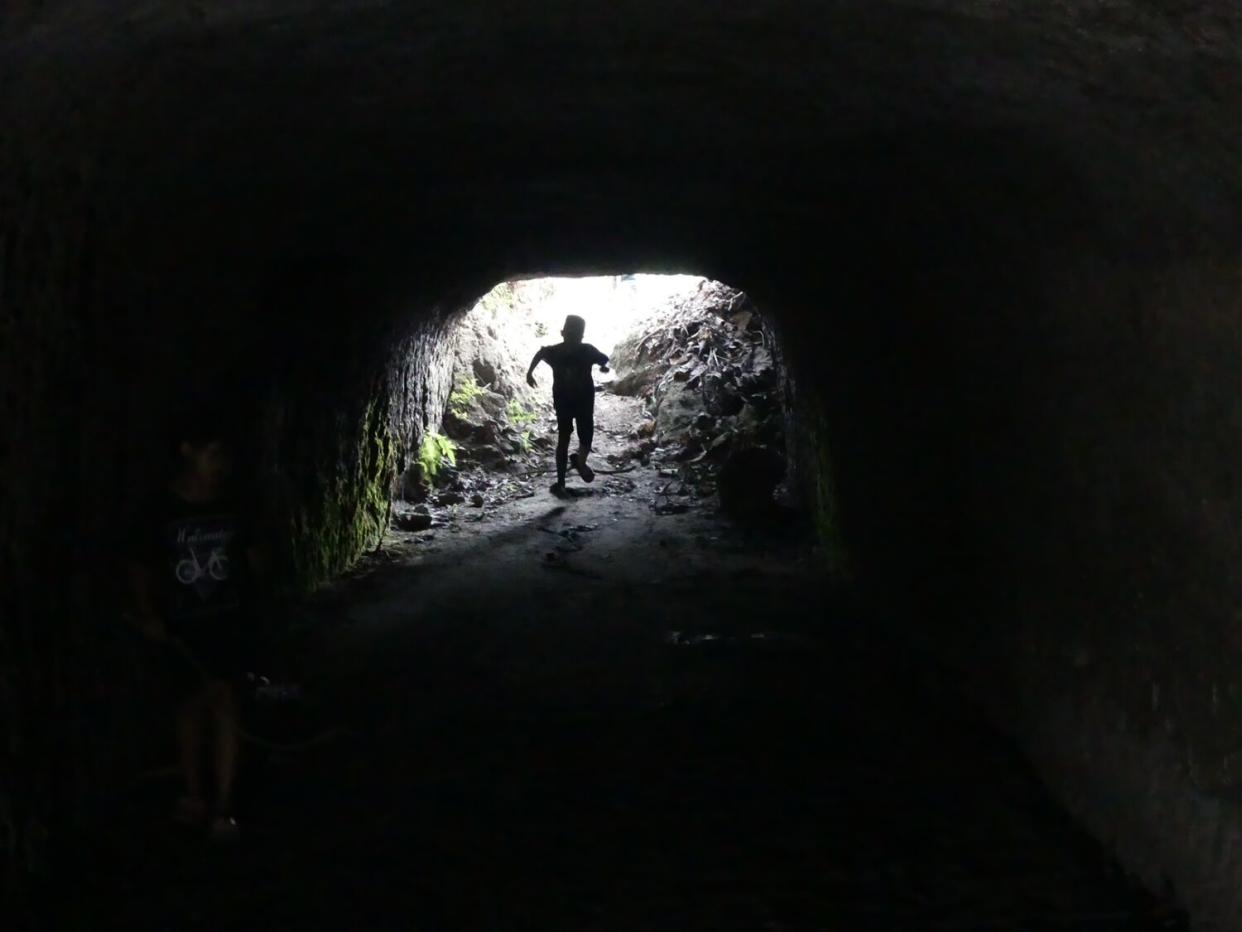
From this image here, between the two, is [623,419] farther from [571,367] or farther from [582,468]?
[571,367]

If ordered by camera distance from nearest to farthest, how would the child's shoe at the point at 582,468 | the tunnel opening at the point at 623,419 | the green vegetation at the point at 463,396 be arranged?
the tunnel opening at the point at 623,419 < the child's shoe at the point at 582,468 < the green vegetation at the point at 463,396

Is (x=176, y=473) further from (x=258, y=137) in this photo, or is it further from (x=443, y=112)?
(x=443, y=112)

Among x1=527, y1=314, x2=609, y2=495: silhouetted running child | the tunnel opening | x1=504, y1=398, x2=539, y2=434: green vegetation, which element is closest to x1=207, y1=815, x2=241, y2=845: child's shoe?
the tunnel opening

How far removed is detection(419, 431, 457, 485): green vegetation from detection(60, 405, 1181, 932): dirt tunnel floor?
18.5 feet

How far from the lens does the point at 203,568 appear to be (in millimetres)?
3863

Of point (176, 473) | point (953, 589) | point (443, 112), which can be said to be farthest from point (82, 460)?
point (953, 589)

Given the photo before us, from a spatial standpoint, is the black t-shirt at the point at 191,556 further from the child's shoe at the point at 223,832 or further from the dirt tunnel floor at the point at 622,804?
the dirt tunnel floor at the point at 622,804

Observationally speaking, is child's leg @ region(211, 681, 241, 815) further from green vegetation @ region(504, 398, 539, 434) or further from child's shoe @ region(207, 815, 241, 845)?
green vegetation @ region(504, 398, 539, 434)

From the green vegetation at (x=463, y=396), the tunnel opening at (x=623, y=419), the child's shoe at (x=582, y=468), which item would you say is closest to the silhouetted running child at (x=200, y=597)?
the tunnel opening at (x=623, y=419)

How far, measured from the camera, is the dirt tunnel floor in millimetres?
3518

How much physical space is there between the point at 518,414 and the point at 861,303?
11243 millimetres

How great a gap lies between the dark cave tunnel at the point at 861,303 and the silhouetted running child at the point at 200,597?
276mm

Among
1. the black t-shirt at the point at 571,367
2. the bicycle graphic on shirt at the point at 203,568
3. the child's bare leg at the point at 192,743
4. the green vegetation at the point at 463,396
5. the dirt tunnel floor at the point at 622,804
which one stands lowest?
the dirt tunnel floor at the point at 622,804

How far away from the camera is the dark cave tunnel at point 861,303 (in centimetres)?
286
